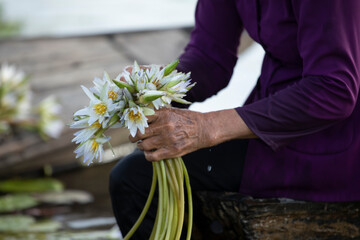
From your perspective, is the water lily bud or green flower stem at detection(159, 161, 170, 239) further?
green flower stem at detection(159, 161, 170, 239)

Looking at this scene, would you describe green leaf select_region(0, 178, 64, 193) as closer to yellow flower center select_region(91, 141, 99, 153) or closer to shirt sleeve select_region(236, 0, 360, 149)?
→ yellow flower center select_region(91, 141, 99, 153)

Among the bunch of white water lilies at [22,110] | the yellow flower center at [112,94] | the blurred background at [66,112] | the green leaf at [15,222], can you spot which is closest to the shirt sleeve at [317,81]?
the yellow flower center at [112,94]

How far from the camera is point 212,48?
205cm

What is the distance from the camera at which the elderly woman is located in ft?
4.99

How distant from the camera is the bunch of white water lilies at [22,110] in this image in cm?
383

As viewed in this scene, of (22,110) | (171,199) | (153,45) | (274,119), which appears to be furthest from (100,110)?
(153,45)

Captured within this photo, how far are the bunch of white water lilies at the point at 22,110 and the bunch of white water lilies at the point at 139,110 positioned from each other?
236cm

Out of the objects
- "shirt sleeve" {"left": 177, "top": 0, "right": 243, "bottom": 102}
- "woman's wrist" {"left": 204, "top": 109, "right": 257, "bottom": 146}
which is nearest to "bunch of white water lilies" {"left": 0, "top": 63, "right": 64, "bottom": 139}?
"shirt sleeve" {"left": 177, "top": 0, "right": 243, "bottom": 102}

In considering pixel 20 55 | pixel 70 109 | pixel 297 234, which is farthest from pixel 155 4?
pixel 297 234

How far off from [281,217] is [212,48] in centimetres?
65

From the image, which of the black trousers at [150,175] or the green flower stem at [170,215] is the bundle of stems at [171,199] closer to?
the green flower stem at [170,215]

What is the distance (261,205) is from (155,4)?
611 cm

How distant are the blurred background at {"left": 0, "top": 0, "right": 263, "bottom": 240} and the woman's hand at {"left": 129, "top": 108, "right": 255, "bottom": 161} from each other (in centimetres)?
139

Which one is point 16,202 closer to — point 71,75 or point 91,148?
point 71,75
